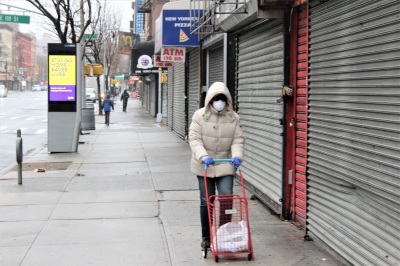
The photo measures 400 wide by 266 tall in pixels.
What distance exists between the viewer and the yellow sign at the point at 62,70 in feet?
50.3

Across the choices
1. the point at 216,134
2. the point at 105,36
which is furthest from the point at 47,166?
the point at 105,36

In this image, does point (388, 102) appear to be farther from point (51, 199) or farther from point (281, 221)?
point (51, 199)

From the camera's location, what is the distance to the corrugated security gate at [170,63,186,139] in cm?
1992

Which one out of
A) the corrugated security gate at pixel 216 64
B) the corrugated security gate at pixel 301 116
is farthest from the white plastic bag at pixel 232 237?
the corrugated security gate at pixel 216 64

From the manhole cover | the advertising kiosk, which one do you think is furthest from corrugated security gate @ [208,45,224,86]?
the manhole cover

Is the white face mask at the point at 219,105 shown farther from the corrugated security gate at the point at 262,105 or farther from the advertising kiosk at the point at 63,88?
the advertising kiosk at the point at 63,88

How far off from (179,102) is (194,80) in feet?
11.9

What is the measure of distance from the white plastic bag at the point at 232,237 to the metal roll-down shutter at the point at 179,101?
13813mm

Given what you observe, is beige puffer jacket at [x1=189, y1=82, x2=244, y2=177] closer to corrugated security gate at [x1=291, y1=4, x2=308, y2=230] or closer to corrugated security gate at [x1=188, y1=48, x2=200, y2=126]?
corrugated security gate at [x1=291, y1=4, x2=308, y2=230]

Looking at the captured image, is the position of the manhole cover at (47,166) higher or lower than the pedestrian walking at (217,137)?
lower

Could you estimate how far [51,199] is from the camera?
8.99m

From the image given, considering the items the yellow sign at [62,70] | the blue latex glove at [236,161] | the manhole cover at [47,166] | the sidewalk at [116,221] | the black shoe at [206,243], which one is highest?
the yellow sign at [62,70]

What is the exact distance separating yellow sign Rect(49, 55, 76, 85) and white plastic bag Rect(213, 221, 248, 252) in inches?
425

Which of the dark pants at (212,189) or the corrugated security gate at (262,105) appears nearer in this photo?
the dark pants at (212,189)
